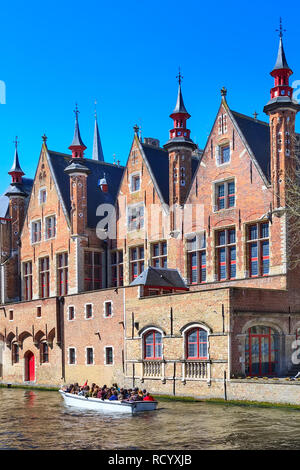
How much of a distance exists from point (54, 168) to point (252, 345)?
23.3 metres

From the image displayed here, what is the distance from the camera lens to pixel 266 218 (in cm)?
3478

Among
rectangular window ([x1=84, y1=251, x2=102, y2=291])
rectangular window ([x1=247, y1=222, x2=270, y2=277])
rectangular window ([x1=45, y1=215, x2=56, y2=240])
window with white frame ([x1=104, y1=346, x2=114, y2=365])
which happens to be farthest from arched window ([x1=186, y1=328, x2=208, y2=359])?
rectangular window ([x1=45, y1=215, x2=56, y2=240])

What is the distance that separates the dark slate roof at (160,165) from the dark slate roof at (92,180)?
4868mm

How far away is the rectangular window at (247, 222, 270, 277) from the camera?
35031 mm

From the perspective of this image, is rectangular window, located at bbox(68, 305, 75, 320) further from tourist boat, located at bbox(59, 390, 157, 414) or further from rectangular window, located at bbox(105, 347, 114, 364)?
tourist boat, located at bbox(59, 390, 157, 414)

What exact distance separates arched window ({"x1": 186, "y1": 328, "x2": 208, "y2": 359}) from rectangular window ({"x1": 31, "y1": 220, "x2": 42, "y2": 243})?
20.5m

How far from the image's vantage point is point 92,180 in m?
48.8

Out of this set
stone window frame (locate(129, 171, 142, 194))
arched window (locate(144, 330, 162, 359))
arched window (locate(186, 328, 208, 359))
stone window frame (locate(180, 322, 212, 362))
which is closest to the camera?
stone window frame (locate(180, 322, 212, 362))

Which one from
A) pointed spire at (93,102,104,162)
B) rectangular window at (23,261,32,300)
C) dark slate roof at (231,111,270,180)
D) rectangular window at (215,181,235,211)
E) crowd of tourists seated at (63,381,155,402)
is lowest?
crowd of tourists seated at (63,381,155,402)

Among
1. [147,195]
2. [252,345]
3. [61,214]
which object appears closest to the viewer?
[252,345]

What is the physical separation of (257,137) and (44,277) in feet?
64.3

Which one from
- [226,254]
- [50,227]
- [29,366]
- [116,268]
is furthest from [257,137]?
[29,366]
